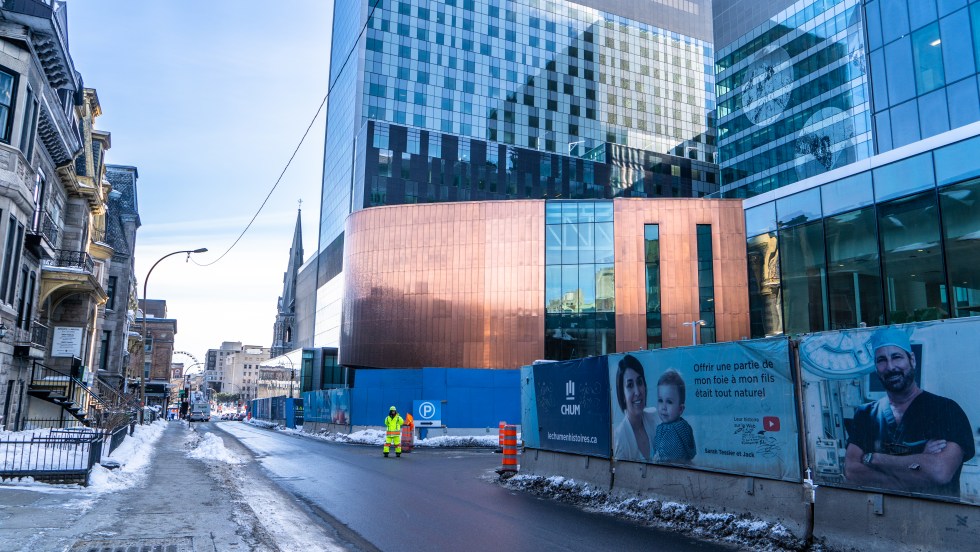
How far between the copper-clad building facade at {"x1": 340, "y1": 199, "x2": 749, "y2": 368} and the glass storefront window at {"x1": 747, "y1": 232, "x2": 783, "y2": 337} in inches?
55.1

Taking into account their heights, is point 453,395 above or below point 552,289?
below

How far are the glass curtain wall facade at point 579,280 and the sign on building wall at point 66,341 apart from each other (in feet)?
94.2

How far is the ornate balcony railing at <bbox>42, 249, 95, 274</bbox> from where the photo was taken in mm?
31380

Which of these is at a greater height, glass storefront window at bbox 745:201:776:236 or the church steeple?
the church steeple

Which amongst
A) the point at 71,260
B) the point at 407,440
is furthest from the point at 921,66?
the point at 71,260

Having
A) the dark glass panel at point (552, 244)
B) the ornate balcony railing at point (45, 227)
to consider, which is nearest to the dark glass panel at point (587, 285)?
the dark glass panel at point (552, 244)

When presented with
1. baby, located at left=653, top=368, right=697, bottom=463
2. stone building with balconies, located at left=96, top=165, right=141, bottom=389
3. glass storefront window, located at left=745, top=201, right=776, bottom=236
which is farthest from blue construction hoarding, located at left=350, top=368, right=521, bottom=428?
baby, located at left=653, top=368, right=697, bottom=463

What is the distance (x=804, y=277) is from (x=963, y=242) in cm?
846

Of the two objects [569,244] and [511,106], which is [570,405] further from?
[511,106]

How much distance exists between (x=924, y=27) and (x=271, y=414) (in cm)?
6505

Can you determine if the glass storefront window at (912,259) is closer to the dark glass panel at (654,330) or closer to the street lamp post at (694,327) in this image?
the street lamp post at (694,327)

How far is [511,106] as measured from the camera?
102 m

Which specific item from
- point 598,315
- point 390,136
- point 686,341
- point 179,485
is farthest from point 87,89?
point 390,136

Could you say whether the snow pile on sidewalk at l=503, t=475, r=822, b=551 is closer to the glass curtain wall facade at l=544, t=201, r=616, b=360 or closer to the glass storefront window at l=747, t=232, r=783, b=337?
the glass storefront window at l=747, t=232, r=783, b=337
